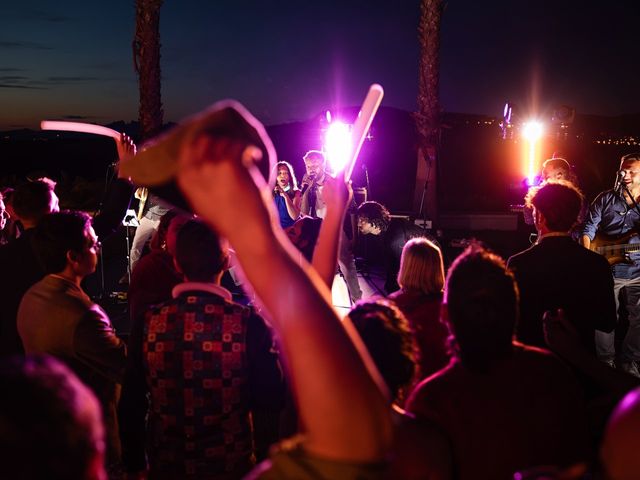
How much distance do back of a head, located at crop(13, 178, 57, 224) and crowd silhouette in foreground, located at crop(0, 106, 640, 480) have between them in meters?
0.01

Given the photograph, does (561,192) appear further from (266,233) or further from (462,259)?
(266,233)

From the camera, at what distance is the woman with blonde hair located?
9.12 ft

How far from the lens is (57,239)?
2742mm

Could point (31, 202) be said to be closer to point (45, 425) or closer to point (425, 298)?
point (425, 298)

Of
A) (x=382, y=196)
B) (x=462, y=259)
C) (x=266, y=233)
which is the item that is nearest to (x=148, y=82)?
(x=462, y=259)

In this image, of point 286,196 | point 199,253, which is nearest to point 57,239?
point 199,253

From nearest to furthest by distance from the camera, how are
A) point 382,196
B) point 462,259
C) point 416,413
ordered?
point 416,413
point 462,259
point 382,196

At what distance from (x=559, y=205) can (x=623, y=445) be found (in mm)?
2994

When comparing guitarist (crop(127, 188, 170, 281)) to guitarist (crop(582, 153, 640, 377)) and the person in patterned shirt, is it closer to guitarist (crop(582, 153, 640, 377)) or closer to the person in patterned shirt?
guitarist (crop(582, 153, 640, 377))

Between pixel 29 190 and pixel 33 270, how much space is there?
2.23ft

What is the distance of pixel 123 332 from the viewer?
7074 millimetres

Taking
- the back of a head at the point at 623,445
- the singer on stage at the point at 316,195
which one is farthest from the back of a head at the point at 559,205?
the singer on stage at the point at 316,195

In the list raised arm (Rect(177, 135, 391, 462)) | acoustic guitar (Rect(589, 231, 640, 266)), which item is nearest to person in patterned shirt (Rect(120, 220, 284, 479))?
raised arm (Rect(177, 135, 391, 462))

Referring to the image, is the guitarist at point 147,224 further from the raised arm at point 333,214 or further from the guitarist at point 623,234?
the raised arm at point 333,214
